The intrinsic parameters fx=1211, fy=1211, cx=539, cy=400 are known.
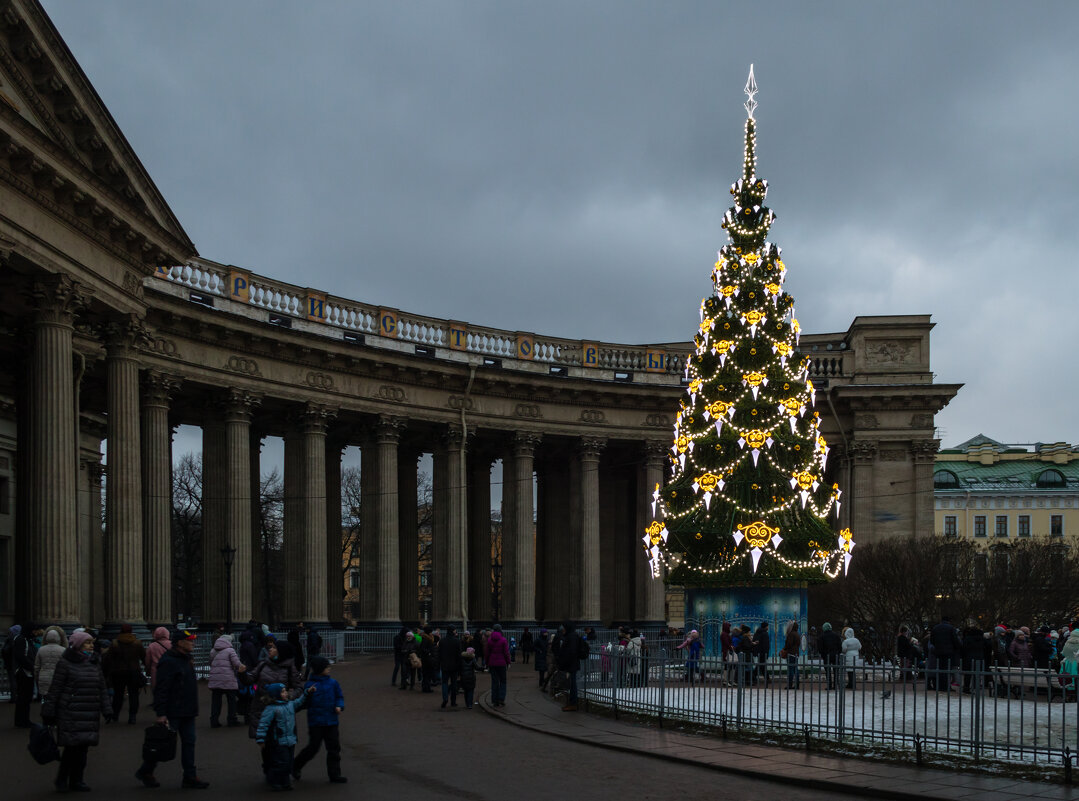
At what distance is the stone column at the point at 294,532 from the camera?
145ft

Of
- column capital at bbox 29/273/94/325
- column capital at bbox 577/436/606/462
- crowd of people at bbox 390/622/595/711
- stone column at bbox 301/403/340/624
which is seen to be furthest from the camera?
column capital at bbox 577/436/606/462

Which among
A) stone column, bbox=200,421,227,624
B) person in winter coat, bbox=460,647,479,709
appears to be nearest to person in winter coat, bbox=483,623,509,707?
person in winter coat, bbox=460,647,479,709

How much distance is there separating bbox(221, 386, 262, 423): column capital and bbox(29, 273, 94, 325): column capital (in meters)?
13.1

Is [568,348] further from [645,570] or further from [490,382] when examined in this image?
[645,570]

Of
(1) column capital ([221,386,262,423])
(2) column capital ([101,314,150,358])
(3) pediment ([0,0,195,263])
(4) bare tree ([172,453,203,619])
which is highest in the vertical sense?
(3) pediment ([0,0,195,263])

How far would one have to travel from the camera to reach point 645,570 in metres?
54.4

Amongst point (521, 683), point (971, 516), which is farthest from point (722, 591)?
point (971, 516)

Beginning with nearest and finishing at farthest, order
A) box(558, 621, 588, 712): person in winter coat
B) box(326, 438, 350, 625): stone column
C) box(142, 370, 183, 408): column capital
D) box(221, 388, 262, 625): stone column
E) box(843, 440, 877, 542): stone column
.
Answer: box(558, 621, 588, 712): person in winter coat → box(142, 370, 183, 408): column capital → box(221, 388, 262, 625): stone column → box(326, 438, 350, 625): stone column → box(843, 440, 877, 542): stone column

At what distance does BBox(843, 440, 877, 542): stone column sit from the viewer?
53.9 meters

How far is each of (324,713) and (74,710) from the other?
288cm

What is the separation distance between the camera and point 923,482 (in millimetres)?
54031

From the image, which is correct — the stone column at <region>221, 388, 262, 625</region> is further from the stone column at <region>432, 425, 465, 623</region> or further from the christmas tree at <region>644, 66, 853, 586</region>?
the christmas tree at <region>644, 66, 853, 586</region>

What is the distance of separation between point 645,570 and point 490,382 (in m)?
11.8

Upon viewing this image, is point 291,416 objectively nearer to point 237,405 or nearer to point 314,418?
point 314,418
